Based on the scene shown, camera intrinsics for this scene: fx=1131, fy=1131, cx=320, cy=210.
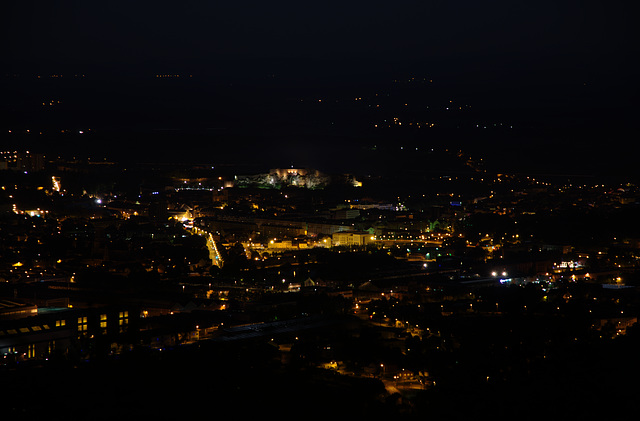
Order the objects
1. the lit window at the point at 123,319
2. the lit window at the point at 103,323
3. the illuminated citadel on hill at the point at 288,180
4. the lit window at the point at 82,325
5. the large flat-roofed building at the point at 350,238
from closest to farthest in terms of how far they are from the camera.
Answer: the lit window at the point at 82,325
the lit window at the point at 103,323
the lit window at the point at 123,319
the large flat-roofed building at the point at 350,238
the illuminated citadel on hill at the point at 288,180

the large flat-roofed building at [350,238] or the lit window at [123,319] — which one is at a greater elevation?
the large flat-roofed building at [350,238]

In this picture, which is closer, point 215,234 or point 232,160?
point 215,234

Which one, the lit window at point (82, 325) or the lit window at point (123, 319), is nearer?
the lit window at point (82, 325)

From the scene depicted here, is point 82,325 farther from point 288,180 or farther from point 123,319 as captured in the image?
point 288,180

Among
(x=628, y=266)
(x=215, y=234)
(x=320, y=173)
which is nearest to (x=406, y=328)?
(x=628, y=266)

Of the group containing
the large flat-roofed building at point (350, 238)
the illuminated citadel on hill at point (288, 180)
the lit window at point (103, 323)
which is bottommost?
the lit window at point (103, 323)

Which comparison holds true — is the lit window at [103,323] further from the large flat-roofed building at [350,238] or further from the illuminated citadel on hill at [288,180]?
the illuminated citadel on hill at [288,180]

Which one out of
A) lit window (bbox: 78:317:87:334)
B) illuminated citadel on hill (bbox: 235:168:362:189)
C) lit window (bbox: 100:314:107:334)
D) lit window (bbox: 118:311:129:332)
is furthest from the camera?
illuminated citadel on hill (bbox: 235:168:362:189)

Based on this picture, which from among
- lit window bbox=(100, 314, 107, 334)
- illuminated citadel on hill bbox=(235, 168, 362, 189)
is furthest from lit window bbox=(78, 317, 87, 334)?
illuminated citadel on hill bbox=(235, 168, 362, 189)

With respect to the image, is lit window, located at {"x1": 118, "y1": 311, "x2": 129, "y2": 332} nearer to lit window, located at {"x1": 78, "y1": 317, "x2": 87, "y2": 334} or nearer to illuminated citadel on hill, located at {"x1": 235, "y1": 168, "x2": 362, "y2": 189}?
lit window, located at {"x1": 78, "y1": 317, "x2": 87, "y2": 334}

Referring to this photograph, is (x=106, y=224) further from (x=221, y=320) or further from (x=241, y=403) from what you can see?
(x=241, y=403)

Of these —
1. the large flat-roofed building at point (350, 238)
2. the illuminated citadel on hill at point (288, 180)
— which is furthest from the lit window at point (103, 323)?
the illuminated citadel on hill at point (288, 180)
